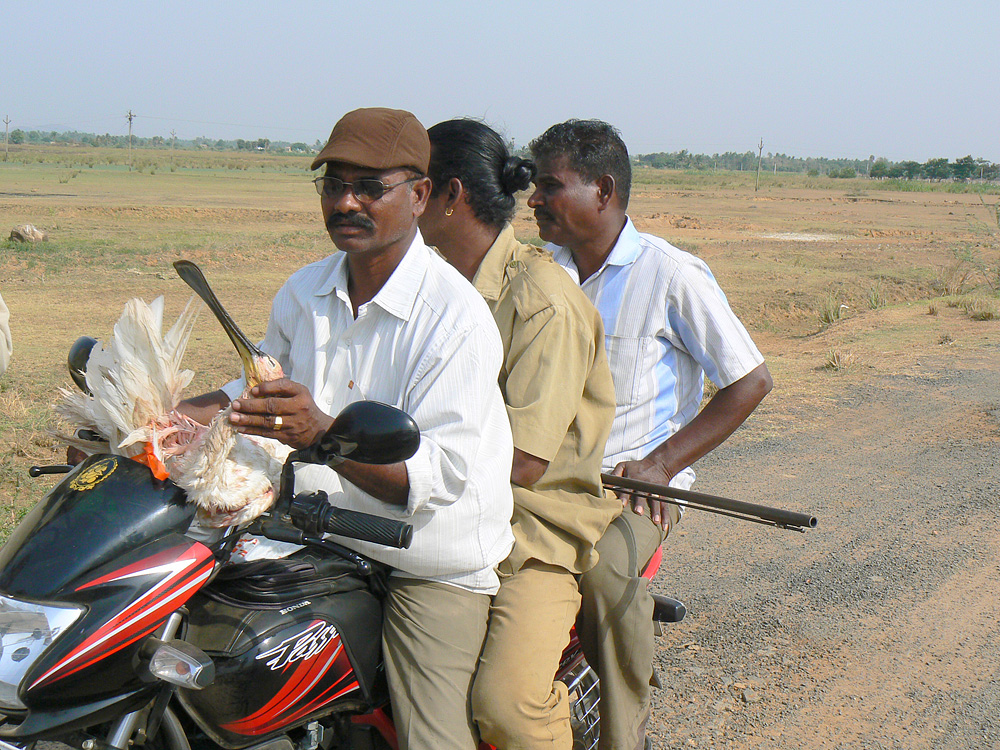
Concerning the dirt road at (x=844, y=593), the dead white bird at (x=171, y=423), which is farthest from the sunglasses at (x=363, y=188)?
the dirt road at (x=844, y=593)

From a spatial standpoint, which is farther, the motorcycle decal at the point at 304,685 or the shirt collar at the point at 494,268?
the shirt collar at the point at 494,268

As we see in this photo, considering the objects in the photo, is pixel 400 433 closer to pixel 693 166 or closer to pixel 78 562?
pixel 78 562

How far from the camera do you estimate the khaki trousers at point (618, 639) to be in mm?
2803

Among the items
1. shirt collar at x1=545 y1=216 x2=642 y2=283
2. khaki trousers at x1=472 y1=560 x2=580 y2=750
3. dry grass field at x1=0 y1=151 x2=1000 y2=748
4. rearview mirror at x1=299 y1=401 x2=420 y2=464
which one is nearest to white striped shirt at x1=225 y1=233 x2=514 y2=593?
khaki trousers at x1=472 y1=560 x2=580 y2=750

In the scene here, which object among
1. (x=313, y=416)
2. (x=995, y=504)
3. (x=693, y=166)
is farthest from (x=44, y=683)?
(x=693, y=166)

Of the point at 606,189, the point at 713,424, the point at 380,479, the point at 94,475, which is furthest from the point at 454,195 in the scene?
the point at 94,475

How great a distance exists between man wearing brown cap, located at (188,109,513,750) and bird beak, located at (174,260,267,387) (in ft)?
0.85

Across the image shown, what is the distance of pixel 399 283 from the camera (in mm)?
2309

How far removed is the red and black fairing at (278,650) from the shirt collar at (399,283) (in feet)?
2.02

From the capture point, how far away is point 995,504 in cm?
602

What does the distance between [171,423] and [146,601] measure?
36cm

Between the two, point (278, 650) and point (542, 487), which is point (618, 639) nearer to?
point (542, 487)

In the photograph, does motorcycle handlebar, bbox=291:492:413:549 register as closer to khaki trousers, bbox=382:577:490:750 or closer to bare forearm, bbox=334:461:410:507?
bare forearm, bbox=334:461:410:507

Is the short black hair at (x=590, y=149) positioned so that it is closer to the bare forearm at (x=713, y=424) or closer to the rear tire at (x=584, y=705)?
the bare forearm at (x=713, y=424)
